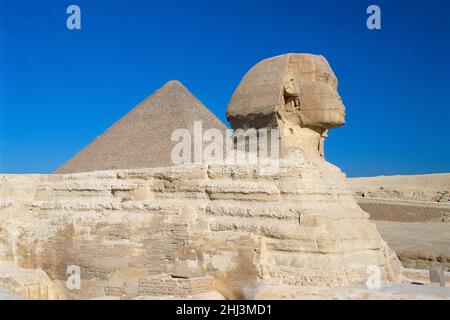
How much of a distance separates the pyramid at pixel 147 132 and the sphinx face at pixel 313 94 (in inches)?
334

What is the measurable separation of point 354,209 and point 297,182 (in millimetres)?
1011

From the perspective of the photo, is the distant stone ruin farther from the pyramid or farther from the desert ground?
the pyramid

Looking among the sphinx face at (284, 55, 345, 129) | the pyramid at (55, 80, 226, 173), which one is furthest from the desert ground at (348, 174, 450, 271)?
the pyramid at (55, 80, 226, 173)

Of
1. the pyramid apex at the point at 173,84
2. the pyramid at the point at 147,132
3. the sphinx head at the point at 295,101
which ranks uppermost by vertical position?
the pyramid apex at the point at 173,84

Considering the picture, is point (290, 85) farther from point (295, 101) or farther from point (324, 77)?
point (324, 77)

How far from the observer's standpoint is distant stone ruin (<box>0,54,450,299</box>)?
6449mm

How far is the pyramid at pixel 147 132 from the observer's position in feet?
54.3

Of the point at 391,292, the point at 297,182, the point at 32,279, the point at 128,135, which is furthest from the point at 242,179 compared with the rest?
the point at 128,135

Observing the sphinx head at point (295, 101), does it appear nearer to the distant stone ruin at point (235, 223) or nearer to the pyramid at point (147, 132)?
the distant stone ruin at point (235, 223)

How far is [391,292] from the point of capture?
5.76m

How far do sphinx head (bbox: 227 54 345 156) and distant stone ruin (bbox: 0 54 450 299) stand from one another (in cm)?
2

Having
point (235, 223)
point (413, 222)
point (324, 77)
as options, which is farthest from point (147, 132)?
point (413, 222)

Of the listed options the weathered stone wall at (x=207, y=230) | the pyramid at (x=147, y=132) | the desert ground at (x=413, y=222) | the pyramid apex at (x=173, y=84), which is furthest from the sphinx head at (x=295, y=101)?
the pyramid apex at (x=173, y=84)
